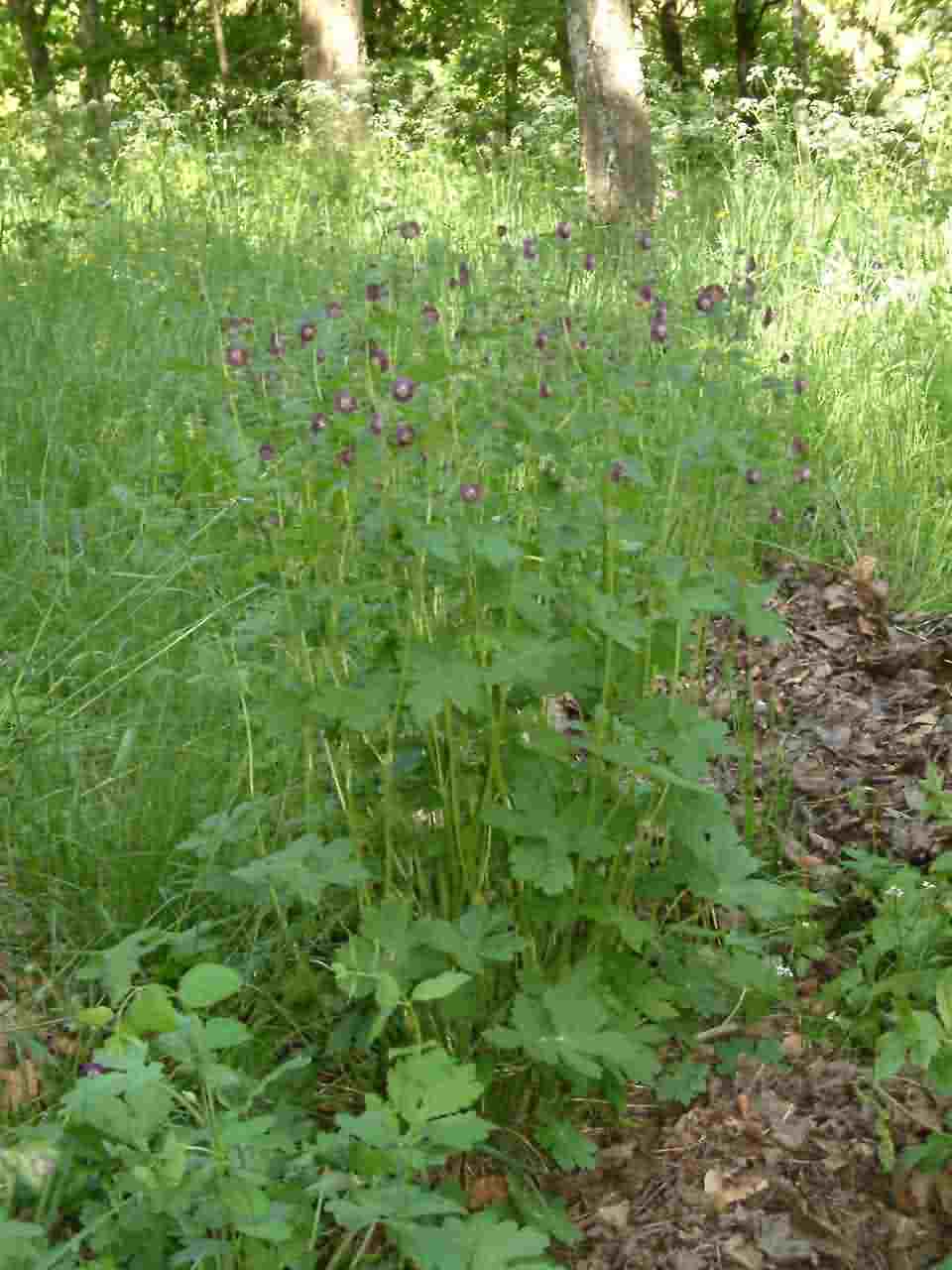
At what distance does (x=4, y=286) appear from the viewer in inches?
211

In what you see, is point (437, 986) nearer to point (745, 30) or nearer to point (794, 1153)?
point (794, 1153)

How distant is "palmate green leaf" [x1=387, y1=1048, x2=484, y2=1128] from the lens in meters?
1.67

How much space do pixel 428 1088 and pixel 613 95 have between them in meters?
7.28

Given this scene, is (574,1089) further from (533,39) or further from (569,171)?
(533,39)

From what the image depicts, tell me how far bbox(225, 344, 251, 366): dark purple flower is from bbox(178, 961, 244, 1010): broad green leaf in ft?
2.91

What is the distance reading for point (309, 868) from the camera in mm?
1980

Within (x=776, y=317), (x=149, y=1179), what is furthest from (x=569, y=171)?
(x=149, y=1179)

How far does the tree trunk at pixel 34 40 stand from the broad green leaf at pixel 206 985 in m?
17.7

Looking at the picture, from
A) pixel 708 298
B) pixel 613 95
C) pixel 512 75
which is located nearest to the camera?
pixel 708 298

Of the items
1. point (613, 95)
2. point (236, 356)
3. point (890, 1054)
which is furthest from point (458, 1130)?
point (613, 95)

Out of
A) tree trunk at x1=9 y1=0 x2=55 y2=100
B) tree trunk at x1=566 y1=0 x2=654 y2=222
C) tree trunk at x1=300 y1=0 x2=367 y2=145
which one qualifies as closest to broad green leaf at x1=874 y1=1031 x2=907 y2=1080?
tree trunk at x1=566 y1=0 x2=654 y2=222

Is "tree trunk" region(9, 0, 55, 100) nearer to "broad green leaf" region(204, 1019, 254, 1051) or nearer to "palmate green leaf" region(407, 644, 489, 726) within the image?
"palmate green leaf" region(407, 644, 489, 726)

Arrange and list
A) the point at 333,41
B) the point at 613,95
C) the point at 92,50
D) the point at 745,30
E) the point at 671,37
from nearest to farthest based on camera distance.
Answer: the point at 613,95, the point at 333,41, the point at 92,50, the point at 745,30, the point at 671,37

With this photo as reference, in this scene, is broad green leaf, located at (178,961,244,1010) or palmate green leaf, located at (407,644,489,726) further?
palmate green leaf, located at (407,644,489,726)
